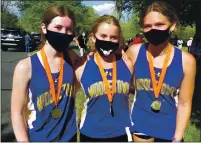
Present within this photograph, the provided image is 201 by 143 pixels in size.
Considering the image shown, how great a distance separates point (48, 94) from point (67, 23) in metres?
0.62

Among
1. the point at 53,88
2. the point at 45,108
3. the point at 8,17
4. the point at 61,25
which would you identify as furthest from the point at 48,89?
the point at 8,17

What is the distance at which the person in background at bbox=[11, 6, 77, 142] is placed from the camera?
2.75 m

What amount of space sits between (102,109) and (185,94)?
2.41ft

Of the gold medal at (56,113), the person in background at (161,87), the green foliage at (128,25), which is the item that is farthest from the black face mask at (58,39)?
the green foliage at (128,25)

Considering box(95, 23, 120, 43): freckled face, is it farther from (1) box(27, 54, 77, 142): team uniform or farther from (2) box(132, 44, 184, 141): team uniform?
(1) box(27, 54, 77, 142): team uniform

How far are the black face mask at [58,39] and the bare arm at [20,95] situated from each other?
29 cm

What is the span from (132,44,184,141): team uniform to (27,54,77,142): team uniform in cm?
63

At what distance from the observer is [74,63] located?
3.07 meters

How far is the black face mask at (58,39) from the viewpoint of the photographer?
2.95 metres

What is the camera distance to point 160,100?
9.94 ft

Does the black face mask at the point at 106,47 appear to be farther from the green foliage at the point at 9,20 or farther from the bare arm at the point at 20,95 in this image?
the green foliage at the point at 9,20

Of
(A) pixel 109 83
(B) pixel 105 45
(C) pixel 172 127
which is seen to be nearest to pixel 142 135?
(C) pixel 172 127

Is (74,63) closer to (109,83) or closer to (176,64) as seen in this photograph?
(109,83)

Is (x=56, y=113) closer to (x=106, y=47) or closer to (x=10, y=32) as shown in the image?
(x=106, y=47)
